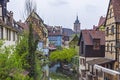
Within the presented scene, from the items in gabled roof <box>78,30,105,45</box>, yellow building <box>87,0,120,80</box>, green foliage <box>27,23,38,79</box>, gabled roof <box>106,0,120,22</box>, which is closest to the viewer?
green foliage <box>27,23,38,79</box>

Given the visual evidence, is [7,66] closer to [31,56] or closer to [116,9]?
[31,56]

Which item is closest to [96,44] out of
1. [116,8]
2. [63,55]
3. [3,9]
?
[116,8]

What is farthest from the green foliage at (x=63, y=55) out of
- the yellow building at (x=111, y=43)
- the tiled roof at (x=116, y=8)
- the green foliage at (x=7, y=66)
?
the green foliage at (x=7, y=66)

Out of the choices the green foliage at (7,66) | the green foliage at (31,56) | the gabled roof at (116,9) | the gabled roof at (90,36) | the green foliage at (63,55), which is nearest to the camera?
the green foliage at (7,66)

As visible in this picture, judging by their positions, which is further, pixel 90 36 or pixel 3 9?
pixel 90 36

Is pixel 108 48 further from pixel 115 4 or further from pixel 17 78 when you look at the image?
pixel 17 78

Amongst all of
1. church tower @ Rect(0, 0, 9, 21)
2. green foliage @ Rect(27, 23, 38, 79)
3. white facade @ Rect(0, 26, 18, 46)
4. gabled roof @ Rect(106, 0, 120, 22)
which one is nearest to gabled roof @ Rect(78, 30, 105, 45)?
gabled roof @ Rect(106, 0, 120, 22)

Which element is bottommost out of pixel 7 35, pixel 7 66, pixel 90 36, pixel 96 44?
pixel 7 66

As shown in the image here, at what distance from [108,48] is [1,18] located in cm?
1573

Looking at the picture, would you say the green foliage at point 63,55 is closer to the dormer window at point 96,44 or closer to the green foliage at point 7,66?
the dormer window at point 96,44

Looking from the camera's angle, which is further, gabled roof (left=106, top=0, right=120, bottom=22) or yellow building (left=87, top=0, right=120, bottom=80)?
gabled roof (left=106, top=0, right=120, bottom=22)

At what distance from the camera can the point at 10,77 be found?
1677cm

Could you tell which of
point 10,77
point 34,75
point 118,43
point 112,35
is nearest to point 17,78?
point 10,77

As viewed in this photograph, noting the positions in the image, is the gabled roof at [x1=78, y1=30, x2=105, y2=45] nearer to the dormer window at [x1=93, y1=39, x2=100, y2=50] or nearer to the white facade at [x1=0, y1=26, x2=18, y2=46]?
the dormer window at [x1=93, y1=39, x2=100, y2=50]
